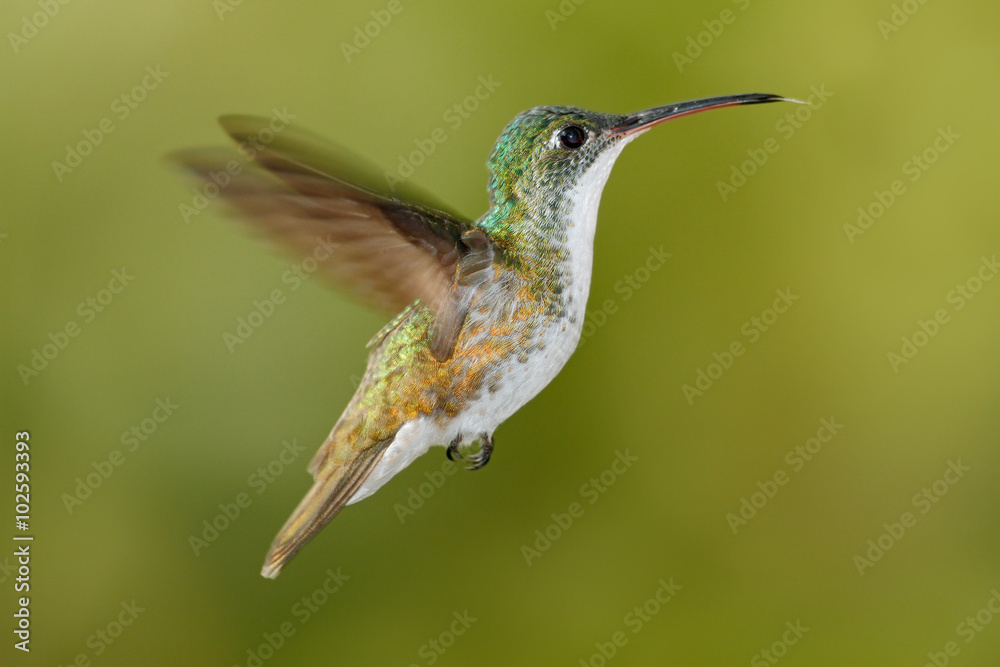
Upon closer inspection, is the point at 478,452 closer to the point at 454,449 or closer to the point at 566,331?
the point at 454,449

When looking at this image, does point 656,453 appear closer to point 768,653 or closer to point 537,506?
point 537,506

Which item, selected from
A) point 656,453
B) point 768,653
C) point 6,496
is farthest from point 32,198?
point 768,653

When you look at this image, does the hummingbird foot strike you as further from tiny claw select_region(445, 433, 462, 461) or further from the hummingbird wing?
the hummingbird wing

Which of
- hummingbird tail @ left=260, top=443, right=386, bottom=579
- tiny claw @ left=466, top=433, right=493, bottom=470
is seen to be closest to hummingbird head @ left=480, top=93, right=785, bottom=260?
tiny claw @ left=466, top=433, right=493, bottom=470

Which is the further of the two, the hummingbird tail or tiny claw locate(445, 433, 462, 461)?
tiny claw locate(445, 433, 462, 461)

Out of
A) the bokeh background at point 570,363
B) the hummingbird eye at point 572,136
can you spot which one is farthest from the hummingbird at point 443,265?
the bokeh background at point 570,363

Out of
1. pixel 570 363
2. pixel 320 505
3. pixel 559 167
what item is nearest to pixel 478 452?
pixel 320 505
